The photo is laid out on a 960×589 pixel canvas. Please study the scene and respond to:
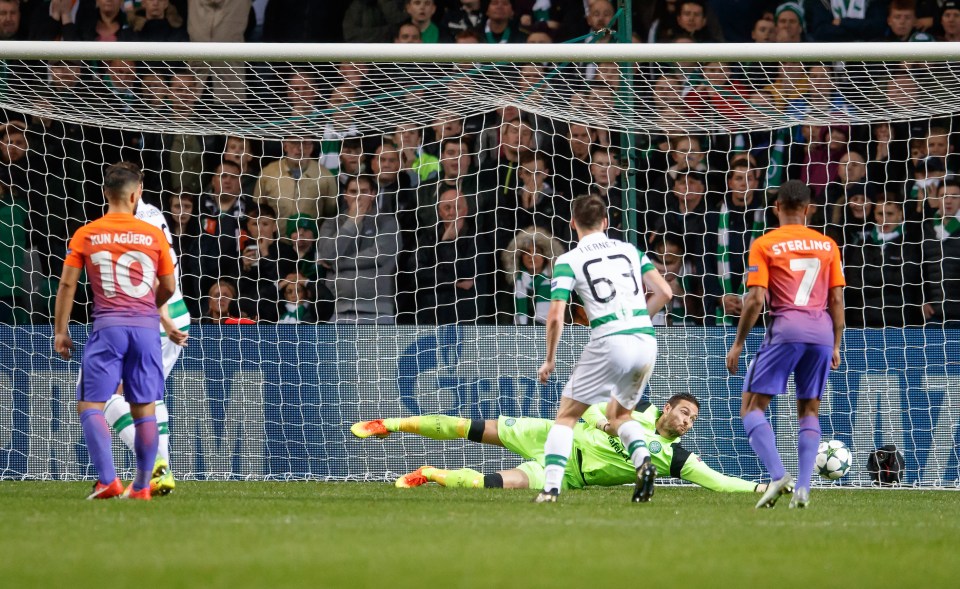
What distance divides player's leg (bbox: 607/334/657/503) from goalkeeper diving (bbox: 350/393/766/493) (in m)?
1.14

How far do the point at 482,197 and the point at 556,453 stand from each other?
172 inches

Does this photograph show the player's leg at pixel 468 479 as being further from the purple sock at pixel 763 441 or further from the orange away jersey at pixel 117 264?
the orange away jersey at pixel 117 264

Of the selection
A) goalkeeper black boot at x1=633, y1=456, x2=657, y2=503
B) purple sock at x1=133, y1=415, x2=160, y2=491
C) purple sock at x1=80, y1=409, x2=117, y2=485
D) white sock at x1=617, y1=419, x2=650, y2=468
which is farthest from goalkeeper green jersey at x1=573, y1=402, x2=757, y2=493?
purple sock at x1=80, y1=409, x2=117, y2=485

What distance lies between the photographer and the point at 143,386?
22.7ft

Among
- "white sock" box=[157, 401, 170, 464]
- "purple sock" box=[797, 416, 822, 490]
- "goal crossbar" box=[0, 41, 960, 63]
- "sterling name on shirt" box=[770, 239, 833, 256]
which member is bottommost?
"purple sock" box=[797, 416, 822, 490]

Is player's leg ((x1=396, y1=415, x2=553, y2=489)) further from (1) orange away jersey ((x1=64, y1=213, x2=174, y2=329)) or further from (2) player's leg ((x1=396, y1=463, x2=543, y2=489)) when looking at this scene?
(1) orange away jersey ((x1=64, y1=213, x2=174, y2=329))

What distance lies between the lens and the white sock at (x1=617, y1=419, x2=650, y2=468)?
7586 mm

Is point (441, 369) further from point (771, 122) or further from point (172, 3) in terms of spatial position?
point (172, 3)

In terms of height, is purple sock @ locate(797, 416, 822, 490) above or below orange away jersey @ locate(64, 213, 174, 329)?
below

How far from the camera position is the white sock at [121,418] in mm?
7934

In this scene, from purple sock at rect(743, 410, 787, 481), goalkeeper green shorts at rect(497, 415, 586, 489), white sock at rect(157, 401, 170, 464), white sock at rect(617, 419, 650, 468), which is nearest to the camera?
purple sock at rect(743, 410, 787, 481)

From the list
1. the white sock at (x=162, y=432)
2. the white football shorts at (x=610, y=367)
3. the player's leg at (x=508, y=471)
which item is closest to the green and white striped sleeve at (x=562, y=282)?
the white football shorts at (x=610, y=367)

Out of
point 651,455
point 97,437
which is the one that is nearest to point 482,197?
point 651,455

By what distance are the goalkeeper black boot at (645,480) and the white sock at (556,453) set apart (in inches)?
18.3
